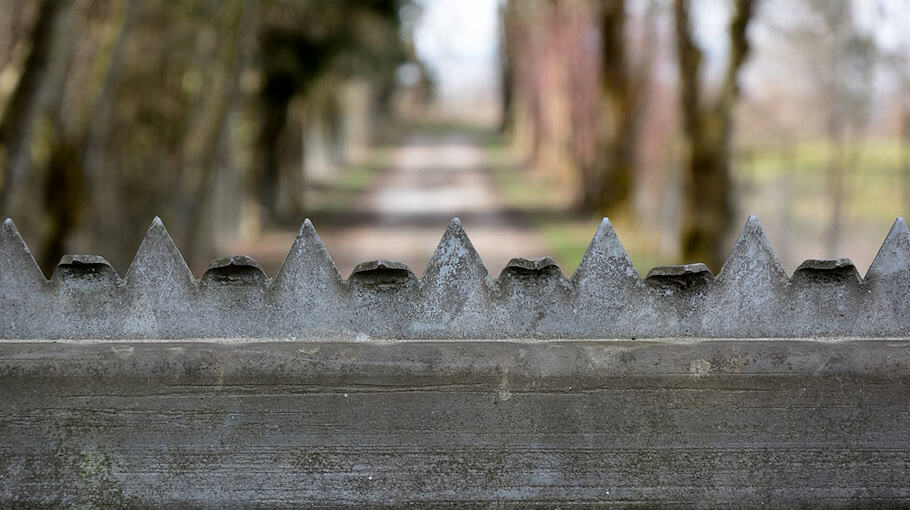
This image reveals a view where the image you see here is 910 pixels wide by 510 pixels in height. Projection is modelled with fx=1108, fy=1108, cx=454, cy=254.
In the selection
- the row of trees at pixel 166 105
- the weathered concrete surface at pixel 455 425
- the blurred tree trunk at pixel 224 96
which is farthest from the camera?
the blurred tree trunk at pixel 224 96

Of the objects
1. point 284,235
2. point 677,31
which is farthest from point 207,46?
point 677,31

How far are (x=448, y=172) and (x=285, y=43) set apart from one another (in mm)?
18358

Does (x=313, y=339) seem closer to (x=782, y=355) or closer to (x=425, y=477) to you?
(x=425, y=477)

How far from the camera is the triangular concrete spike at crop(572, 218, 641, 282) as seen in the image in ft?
10.5

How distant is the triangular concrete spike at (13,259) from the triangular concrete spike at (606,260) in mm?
1577

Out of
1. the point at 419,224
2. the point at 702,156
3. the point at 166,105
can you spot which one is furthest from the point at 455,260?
the point at 419,224

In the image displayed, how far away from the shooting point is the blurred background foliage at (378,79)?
41.7 feet

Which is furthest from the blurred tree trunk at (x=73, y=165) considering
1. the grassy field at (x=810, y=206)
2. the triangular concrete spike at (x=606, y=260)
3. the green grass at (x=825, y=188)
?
the triangular concrete spike at (x=606, y=260)

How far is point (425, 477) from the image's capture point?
314cm

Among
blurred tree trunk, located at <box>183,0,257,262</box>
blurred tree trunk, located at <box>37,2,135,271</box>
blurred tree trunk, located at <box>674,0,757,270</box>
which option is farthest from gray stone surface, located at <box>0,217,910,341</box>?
blurred tree trunk, located at <box>183,0,257,262</box>

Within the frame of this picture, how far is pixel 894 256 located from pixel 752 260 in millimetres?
415

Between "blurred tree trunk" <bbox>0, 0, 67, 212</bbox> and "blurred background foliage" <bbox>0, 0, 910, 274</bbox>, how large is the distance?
0.06ft

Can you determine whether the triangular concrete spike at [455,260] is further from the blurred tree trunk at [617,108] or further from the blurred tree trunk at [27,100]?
the blurred tree trunk at [617,108]

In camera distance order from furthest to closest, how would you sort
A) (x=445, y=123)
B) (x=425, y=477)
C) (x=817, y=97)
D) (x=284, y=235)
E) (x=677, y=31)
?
(x=445, y=123) < (x=284, y=235) < (x=817, y=97) < (x=677, y=31) < (x=425, y=477)
